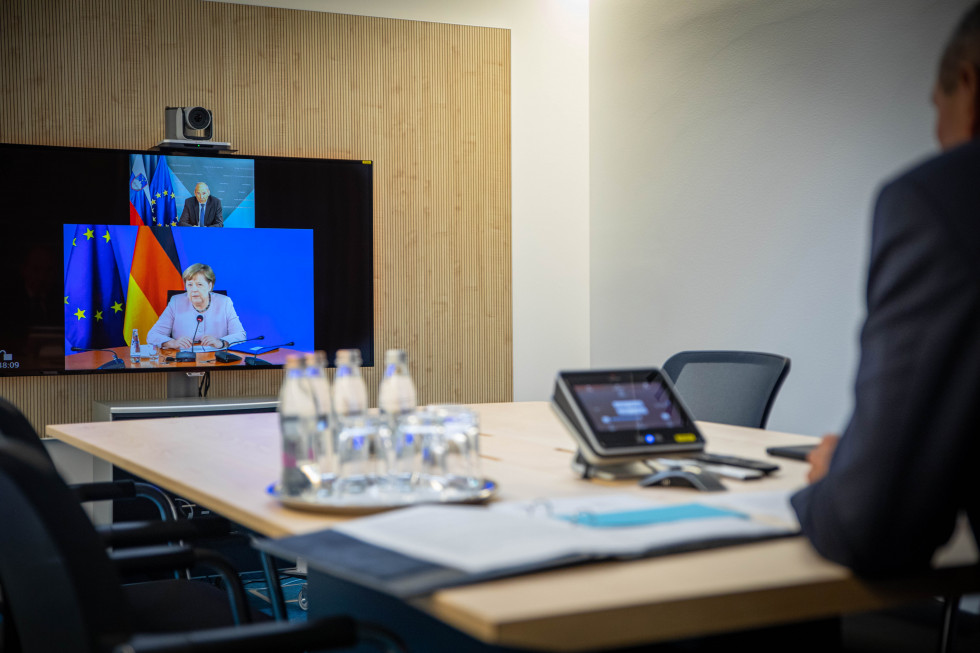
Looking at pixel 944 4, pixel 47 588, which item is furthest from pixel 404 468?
pixel 944 4

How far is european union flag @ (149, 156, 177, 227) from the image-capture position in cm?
495

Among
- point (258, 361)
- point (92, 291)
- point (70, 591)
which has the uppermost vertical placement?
point (92, 291)

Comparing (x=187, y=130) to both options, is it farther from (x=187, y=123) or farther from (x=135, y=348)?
(x=135, y=348)

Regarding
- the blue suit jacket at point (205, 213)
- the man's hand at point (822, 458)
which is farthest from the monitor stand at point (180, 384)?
the man's hand at point (822, 458)

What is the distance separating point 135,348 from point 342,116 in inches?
68.3

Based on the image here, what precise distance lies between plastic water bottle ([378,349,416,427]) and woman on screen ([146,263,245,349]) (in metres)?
3.55

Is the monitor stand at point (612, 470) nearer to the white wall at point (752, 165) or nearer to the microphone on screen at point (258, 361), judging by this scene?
the white wall at point (752, 165)

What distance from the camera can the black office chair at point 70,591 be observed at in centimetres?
125

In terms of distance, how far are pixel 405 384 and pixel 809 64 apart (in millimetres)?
3357

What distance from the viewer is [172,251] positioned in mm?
4961

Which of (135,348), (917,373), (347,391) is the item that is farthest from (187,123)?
(917,373)

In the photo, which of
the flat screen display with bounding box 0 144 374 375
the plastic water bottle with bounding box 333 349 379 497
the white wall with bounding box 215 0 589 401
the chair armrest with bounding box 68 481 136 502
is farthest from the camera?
the white wall with bounding box 215 0 589 401

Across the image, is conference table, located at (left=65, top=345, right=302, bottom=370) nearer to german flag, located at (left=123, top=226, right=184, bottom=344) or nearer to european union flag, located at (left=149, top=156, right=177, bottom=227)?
german flag, located at (left=123, top=226, right=184, bottom=344)

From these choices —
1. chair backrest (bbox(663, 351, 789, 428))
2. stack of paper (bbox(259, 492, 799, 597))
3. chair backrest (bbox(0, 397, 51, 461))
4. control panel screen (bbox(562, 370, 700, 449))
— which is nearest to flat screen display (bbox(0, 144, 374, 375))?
chair backrest (bbox(663, 351, 789, 428))
